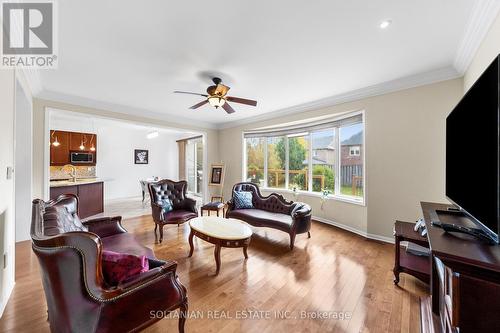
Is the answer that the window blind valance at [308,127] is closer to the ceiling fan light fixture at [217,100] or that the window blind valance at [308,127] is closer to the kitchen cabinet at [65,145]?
the ceiling fan light fixture at [217,100]

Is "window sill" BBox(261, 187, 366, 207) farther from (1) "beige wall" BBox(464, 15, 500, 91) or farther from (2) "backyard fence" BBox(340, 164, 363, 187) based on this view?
(1) "beige wall" BBox(464, 15, 500, 91)

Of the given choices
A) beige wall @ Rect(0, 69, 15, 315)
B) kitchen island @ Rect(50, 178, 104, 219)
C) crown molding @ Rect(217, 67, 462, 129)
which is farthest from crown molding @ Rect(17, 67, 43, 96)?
crown molding @ Rect(217, 67, 462, 129)

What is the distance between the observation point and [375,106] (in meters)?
3.37

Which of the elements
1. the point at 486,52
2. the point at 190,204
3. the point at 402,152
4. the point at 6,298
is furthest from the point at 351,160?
the point at 6,298

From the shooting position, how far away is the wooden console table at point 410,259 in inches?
80.0

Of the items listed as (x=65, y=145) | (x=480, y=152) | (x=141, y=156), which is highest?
(x=65, y=145)

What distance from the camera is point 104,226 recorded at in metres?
2.42

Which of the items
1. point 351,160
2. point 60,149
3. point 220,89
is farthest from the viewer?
point 60,149

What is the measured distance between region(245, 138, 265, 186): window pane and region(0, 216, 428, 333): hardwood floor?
2777mm

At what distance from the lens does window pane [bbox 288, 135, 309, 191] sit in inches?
194

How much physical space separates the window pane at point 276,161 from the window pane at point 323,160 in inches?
35.5

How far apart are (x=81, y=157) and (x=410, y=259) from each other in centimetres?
825

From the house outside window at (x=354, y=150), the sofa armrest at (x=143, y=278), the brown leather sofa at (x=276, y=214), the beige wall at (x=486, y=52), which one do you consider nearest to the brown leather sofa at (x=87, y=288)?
the sofa armrest at (x=143, y=278)

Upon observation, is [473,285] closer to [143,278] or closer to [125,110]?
[143,278]
